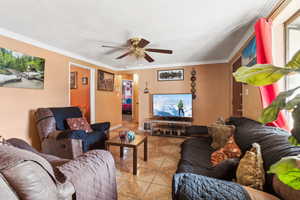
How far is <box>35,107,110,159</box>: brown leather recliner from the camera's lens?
2.15 m

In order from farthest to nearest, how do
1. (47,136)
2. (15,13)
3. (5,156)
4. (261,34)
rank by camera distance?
(47,136)
(15,13)
(261,34)
(5,156)

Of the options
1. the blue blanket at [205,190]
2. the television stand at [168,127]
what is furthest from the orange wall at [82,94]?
the blue blanket at [205,190]

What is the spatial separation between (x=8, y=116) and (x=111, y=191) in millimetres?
2434

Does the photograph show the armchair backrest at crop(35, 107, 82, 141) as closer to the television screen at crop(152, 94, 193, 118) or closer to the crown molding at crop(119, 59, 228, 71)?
the television screen at crop(152, 94, 193, 118)

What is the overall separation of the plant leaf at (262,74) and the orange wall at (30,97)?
10.8 feet

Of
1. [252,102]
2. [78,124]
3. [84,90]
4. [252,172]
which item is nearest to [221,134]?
[252,102]

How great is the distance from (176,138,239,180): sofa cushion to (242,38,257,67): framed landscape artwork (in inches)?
57.0

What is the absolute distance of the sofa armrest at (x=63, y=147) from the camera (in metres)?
2.13

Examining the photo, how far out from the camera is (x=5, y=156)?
25.5 inches

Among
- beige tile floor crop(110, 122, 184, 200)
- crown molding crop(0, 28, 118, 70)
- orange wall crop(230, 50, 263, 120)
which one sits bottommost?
beige tile floor crop(110, 122, 184, 200)

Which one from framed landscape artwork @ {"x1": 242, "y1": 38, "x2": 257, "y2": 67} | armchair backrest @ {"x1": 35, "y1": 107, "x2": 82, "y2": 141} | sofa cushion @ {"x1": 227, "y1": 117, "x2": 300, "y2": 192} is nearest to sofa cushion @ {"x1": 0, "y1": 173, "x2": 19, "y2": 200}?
sofa cushion @ {"x1": 227, "y1": 117, "x2": 300, "y2": 192}

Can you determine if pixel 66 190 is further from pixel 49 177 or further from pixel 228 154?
pixel 228 154

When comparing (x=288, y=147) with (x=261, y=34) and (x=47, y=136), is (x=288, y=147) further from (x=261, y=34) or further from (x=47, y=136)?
(x=47, y=136)

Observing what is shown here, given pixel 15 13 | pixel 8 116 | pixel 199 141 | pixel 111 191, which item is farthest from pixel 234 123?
pixel 8 116
